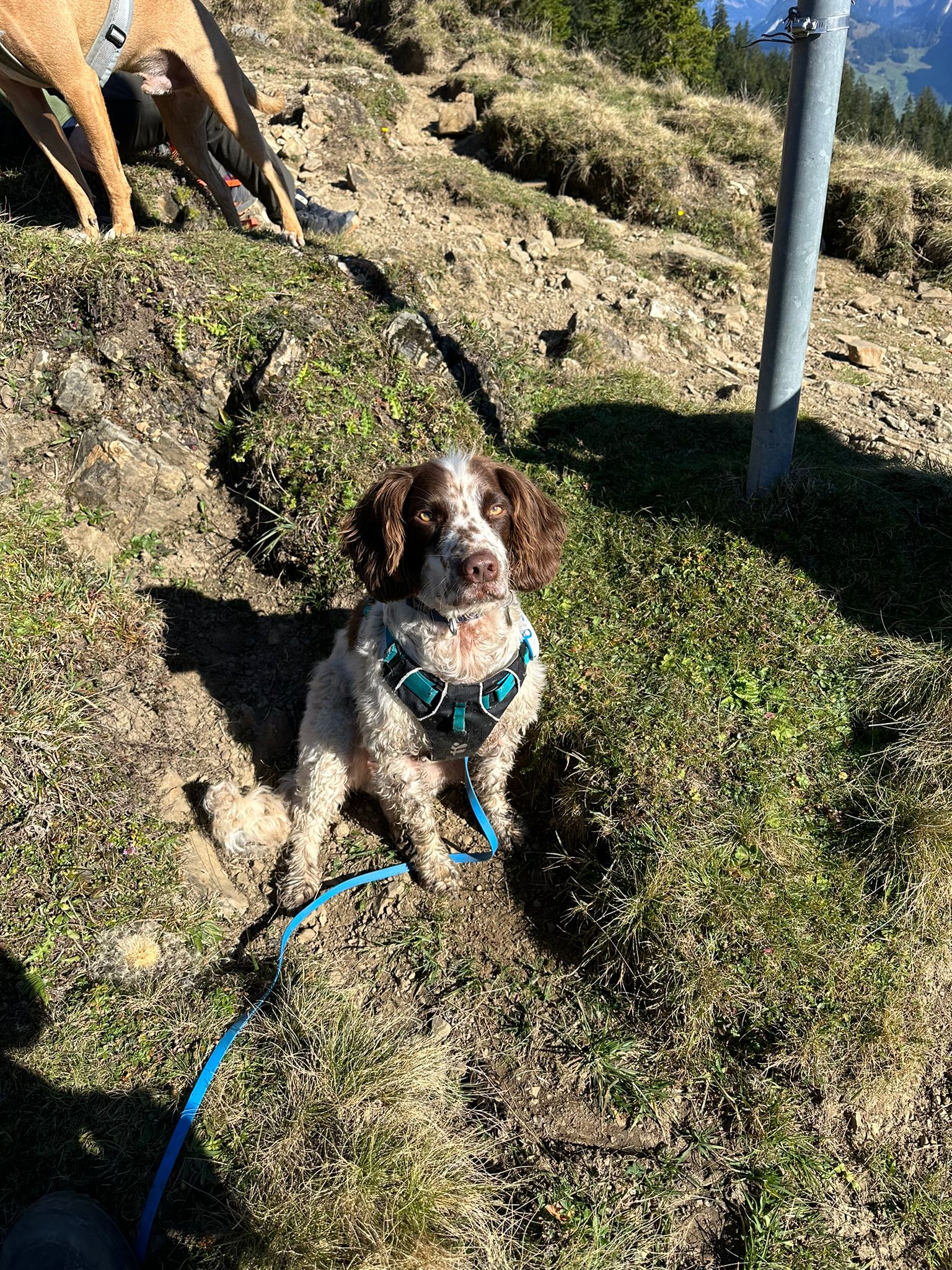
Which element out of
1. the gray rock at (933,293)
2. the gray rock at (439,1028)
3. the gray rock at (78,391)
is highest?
the gray rock at (933,293)

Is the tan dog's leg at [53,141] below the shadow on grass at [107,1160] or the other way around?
the other way around

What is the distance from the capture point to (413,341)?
5145 mm

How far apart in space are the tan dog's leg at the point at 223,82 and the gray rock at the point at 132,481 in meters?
2.44

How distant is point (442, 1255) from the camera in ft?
7.55

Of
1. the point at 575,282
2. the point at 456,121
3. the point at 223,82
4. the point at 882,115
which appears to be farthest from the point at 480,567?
the point at 882,115

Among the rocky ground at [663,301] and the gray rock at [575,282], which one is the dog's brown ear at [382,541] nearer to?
the rocky ground at [663,301]

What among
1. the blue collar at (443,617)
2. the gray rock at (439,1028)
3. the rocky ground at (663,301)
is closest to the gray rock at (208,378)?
the rocky ground at (663,301)

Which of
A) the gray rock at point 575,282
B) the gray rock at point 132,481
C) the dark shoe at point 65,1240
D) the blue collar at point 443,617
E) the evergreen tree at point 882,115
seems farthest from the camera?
the evergreen tree at point 882,115

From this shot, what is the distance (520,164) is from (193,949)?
9.44m

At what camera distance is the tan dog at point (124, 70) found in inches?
164

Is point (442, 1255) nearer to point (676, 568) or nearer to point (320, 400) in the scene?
point (676, 568)

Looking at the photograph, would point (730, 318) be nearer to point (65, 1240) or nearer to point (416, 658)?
point (416, 658)

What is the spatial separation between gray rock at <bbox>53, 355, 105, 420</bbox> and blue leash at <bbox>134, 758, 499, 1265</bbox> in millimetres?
3160

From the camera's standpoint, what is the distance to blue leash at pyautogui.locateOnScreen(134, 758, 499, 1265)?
7.81 ft
